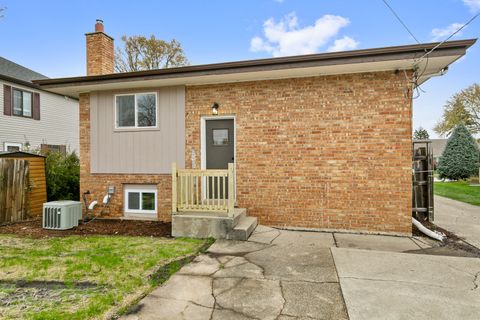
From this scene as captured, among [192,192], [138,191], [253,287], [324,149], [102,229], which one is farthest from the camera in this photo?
[138,191]

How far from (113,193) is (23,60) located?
14921mm

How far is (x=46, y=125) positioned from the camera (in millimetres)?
14539

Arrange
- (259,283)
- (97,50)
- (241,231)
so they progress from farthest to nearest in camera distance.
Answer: (97,50) → (241,231) → (259,283)

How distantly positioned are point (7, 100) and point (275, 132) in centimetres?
1300

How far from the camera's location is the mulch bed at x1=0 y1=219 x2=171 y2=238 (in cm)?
609

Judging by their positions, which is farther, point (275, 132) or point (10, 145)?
point (10, 145)

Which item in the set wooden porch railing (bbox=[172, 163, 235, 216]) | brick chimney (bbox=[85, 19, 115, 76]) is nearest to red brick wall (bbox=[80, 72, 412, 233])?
wooden porch railing (bbox=[172, 163, 235, 216])

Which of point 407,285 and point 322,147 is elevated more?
point 322,147

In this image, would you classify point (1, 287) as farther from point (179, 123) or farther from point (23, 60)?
point (23, 60)

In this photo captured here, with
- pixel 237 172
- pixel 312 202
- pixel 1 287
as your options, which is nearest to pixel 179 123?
pixel 237 172

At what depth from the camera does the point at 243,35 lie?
15.2m

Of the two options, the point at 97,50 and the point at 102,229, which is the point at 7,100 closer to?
the point at 97,50

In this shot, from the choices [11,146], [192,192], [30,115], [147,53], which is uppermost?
[147,53]

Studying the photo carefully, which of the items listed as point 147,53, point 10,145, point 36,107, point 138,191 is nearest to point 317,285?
point 138,191
